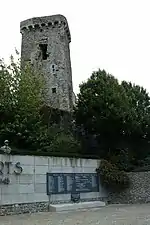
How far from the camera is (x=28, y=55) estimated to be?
154ft

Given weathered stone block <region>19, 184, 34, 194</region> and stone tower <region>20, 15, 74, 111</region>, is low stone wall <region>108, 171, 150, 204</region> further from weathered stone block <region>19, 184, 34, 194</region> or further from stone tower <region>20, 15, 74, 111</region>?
stone tower <region>20, 15, 74, 111</region>

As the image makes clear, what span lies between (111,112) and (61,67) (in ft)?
58.3

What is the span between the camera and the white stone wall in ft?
59.9

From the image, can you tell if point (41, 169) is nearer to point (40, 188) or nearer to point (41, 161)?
point (41, 161)

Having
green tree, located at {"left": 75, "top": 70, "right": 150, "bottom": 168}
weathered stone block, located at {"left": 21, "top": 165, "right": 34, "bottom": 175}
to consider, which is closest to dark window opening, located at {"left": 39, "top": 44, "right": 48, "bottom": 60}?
green tree, located at {"left": 75, "top": 70, "right": 150, "bottom": 168}

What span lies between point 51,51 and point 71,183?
27.3 meters

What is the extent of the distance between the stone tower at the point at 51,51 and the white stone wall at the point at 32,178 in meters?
22.8

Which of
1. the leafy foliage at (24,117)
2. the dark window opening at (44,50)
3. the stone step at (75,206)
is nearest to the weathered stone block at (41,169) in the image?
the stone step at (75,206)

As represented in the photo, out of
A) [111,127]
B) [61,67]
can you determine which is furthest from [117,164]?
[61,67]

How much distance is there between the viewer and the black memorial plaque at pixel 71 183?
20500 mm

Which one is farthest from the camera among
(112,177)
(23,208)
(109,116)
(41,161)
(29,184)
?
(109,116)

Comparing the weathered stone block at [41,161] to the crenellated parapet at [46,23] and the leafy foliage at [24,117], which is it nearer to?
the leafy foliage at [24,117]

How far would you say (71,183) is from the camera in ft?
71.2

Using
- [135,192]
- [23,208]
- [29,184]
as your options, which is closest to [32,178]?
[29,184]
